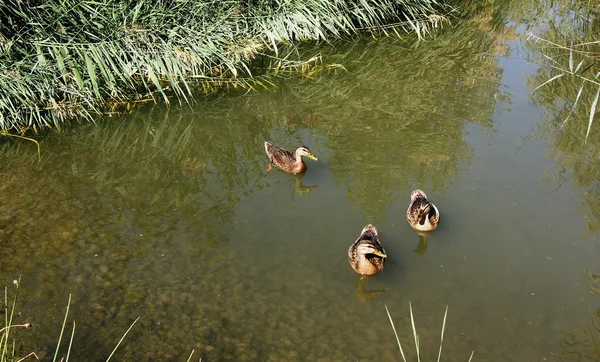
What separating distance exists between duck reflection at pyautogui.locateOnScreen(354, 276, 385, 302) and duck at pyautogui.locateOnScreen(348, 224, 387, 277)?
6 centimetres

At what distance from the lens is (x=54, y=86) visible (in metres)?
7.90

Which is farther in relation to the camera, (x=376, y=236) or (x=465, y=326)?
(x=376, y=236)

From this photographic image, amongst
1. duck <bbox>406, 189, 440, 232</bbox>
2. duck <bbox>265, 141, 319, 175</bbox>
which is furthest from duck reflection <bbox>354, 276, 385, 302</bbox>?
duck <bbox>265, 141, 319, 175</bbox>

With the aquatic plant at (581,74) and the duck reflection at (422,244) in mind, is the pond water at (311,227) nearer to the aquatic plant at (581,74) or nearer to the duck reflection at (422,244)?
the duck reflection at (422,244)

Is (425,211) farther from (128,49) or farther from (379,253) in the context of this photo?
(128,49)

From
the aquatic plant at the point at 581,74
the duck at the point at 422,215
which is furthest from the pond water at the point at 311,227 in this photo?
the aquatic plant at the point at 581,74

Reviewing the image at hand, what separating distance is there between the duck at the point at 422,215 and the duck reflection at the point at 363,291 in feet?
2.95

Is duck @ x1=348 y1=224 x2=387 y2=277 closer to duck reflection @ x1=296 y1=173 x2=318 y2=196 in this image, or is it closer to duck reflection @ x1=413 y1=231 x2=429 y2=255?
duck reflection @ x1=413 y1=231 x2=429 y2=255

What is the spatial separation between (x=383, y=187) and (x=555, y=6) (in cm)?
927

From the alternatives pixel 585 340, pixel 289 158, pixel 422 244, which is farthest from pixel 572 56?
pixel 585 340

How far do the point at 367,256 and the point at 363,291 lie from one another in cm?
33

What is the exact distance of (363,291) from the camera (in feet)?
18.0

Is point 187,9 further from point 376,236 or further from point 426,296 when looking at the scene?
point 426,296

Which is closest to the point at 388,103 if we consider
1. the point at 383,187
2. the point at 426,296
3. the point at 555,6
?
the point at 383,187
